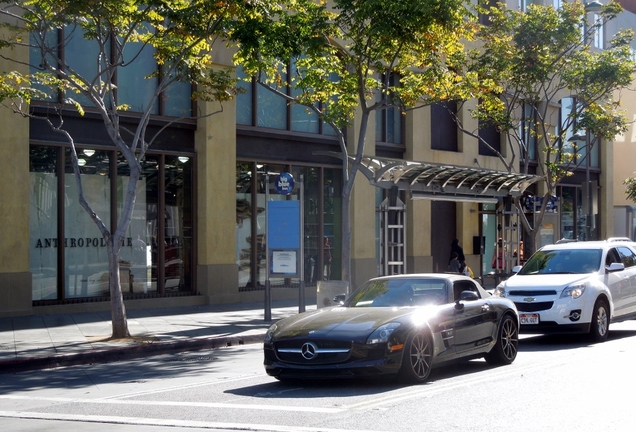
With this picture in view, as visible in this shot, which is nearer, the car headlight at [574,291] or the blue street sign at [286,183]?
the car headlight at [574,291]

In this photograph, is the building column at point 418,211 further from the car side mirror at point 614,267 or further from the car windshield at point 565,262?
the car side mirror at point 614,267

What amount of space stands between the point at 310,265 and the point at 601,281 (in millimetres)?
12772

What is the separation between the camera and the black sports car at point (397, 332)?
420 inches

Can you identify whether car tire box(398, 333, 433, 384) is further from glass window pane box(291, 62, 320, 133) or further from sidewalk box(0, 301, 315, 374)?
glass window pane box(291, 62, 320, 133)

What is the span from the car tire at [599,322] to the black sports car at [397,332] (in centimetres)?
345

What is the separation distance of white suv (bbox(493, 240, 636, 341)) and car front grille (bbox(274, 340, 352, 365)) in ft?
20.5

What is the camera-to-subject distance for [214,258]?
2462 centimetres

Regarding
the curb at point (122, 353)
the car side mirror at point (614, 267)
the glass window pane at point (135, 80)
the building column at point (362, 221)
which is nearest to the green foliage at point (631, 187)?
Result: the building column at point (362, 221)

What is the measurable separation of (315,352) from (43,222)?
486 inches

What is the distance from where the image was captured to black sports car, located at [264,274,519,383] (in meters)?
10.7

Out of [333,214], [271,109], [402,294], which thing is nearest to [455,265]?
[333,214]

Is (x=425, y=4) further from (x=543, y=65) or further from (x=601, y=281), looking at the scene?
(x=543, y=65)

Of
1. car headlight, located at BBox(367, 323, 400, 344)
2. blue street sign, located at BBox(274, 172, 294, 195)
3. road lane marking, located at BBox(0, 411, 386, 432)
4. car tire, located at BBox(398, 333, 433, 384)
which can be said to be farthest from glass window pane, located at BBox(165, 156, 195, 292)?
road lane marking, located at BBox(0, 411, 386, 432)

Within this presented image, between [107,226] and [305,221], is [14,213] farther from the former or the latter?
[305,221]
